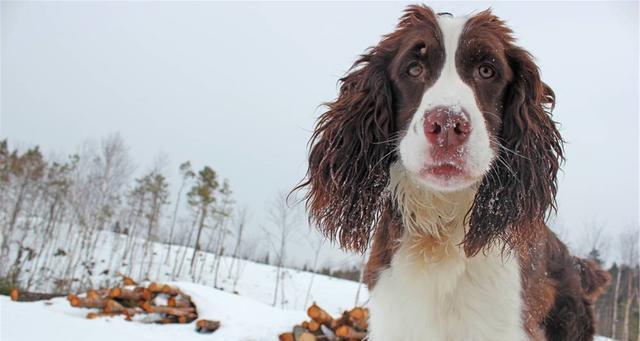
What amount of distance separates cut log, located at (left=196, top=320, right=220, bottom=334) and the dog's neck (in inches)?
266

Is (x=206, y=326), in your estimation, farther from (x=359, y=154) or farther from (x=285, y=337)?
(x=359, y=154)

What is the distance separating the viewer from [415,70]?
2.84 m

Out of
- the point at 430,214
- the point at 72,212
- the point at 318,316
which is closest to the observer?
the point at 430,214

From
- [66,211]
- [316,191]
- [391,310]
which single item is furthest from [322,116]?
[66,211]

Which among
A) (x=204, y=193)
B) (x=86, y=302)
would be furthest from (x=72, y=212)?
(x=86, y=302)

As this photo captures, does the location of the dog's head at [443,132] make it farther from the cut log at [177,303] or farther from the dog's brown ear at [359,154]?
the cut log at [177,303]

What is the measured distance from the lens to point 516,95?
116 inches

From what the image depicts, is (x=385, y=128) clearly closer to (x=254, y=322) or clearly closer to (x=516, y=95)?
(x=516, y=95)

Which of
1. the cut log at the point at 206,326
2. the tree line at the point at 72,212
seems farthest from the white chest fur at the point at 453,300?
the tree line at the point at 72,212

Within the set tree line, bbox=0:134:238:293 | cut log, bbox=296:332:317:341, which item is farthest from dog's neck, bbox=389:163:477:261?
tree line, bbox=0:134:238:293

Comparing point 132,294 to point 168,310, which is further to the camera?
point 132,294

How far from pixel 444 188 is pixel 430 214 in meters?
0.64

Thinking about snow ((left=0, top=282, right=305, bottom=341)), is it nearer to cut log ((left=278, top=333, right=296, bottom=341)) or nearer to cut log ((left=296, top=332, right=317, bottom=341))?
cut log ((left=278, top=333, right=296, bottom=341))

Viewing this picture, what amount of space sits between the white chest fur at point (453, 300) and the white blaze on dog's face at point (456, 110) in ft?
2.24
